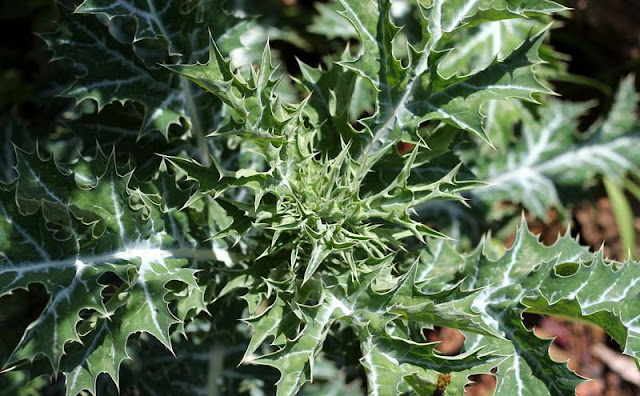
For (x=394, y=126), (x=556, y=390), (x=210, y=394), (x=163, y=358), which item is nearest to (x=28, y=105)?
(x=163, y=358)

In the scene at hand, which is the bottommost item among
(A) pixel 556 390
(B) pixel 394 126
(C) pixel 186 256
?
(A) pixel 556 390

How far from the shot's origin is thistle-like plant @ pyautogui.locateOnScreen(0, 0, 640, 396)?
1576 millimetres

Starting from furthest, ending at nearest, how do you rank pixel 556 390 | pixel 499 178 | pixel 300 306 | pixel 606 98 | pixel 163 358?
pixel 606 98 < pixel 499 178 < pixel 163 358 < pixel 556 390 < pixel 300 306

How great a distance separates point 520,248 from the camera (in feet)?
6.66

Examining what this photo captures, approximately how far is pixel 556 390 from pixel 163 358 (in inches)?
46.9

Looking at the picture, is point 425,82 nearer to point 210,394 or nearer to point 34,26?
point 210,394

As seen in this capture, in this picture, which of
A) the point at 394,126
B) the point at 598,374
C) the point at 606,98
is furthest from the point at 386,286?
the point at 606,98

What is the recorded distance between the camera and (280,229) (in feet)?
5.18

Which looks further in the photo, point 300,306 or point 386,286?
point 386,286

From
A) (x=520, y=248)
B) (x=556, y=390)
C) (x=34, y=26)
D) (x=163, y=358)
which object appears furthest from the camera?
(x=34, y=26)

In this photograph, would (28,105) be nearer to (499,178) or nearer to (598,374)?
(499,178)

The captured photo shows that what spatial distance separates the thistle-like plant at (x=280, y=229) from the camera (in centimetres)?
158

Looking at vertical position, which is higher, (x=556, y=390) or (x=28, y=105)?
(x=556, y=390)

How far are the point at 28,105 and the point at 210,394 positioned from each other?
176cm
